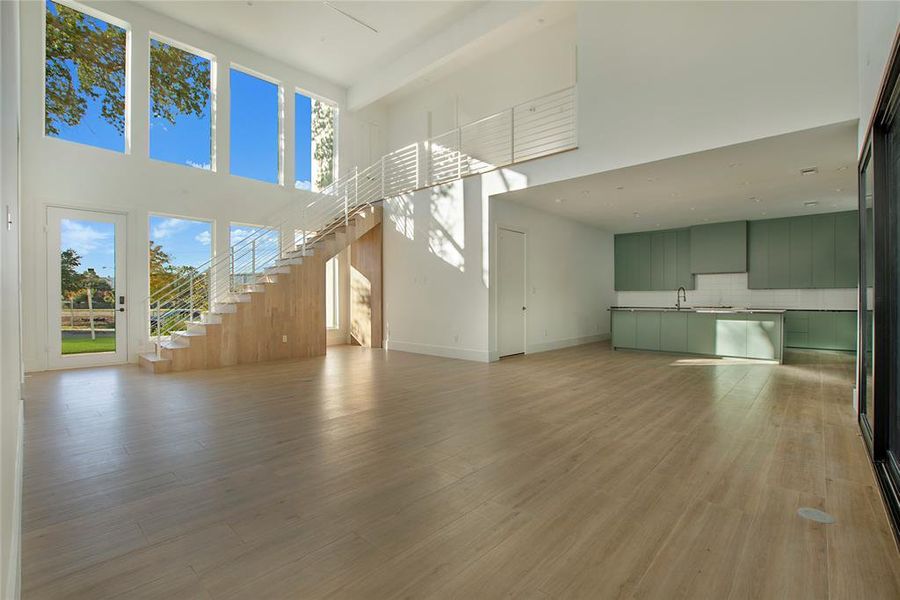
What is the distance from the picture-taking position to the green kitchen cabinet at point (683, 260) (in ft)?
32.7

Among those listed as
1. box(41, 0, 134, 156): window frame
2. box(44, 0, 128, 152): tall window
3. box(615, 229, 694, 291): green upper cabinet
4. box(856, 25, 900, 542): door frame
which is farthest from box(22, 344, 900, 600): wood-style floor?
box(615, 229, 694, 291): green upper cabinet

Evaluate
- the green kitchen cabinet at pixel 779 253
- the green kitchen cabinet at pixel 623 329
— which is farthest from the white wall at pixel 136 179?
the green kitchen cabinet at pixel 779 253

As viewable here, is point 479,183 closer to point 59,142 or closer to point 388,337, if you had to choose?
point 388,337

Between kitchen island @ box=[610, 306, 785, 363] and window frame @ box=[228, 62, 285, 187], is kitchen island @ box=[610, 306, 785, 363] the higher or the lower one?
the lower one

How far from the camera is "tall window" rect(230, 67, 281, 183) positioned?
867 centimetres

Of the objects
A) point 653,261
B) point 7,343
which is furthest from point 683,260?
point 7,343

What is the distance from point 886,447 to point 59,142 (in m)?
10.4

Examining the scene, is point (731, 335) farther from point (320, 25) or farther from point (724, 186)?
point (320, 25)

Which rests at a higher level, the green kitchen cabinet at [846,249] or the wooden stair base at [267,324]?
the green kitchen cabinet at [846,249]

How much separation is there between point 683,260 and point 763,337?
343 centimetres

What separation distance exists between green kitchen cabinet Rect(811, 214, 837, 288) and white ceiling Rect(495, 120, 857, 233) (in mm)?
315

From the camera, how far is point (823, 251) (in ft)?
27.6

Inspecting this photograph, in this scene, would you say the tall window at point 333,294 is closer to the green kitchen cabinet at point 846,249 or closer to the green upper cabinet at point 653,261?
the green upper cabinet at point 653,261

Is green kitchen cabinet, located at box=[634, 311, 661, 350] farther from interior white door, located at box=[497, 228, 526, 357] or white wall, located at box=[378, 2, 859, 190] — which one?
white wall, located at box=[378, 2, 859, 190]
